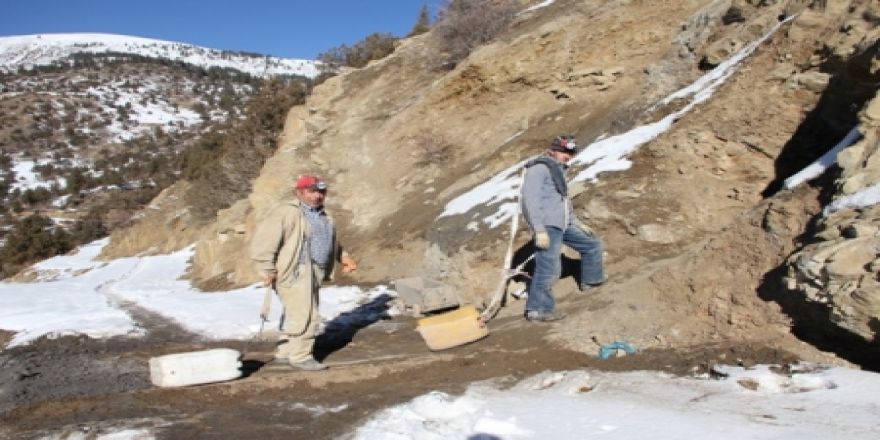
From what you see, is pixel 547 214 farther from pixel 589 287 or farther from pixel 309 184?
pixel 309 184

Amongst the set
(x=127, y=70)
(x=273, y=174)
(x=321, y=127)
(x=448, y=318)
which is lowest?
(x=448, y=318)

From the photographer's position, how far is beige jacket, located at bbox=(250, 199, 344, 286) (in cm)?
519

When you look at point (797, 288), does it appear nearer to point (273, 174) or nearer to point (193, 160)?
point (273, 174)

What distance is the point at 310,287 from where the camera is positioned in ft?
18.0

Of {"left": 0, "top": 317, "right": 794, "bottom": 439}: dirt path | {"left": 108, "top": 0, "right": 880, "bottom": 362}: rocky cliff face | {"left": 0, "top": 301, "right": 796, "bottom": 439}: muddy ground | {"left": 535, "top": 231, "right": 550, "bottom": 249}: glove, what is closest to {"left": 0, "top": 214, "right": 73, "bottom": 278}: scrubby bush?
{"left": 108, "top": 0, "right": 880, "bottom": 362}: rocky cliff face

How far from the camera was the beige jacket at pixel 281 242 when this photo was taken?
17.0 ft

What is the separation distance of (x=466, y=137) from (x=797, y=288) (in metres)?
10.3

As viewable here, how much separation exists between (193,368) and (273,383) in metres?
0.59

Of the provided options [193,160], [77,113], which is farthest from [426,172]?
[77,113]

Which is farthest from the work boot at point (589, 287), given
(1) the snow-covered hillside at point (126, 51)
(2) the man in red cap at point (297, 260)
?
(1) the snow-covered hillside at point (126, 51)

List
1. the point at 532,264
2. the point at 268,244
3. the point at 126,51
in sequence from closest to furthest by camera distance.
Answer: the point at 268,244 < the point at 532,264 < the point at 126,51

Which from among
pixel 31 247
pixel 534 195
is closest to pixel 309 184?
pixel 534 195

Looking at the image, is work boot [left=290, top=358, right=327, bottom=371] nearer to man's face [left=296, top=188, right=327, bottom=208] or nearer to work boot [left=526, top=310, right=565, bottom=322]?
man's face [left=296, top=188, right=327, bottom=208]

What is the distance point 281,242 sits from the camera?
5.30 metres
